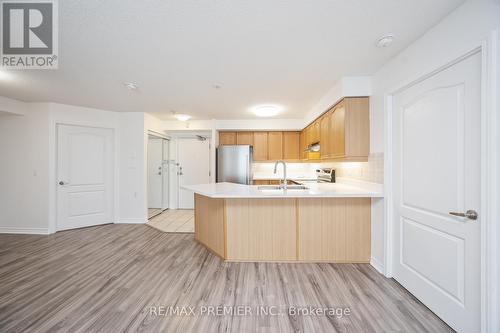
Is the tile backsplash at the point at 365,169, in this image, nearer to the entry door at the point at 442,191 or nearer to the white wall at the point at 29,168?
the entry door at the point at 442,191

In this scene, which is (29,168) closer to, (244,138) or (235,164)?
(235,164)

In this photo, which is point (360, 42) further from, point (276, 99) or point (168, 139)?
point (168, 139)

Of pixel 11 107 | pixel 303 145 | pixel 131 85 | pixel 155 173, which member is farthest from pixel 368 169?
pixel 11 107

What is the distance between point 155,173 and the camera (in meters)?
5.54

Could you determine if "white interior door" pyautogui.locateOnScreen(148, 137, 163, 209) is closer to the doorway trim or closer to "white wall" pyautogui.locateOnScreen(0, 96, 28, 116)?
"white wall" pyautogui.locateOnScreen(0, 96, 28, 116)

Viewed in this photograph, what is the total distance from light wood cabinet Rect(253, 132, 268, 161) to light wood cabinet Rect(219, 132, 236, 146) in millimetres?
535

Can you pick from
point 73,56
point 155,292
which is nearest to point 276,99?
point 73,56

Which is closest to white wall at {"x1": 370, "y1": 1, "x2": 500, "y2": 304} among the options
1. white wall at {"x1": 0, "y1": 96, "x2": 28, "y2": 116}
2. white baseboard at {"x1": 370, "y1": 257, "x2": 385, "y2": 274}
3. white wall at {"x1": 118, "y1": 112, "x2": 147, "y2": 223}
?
white baseboard at {"x1": 370, "y1": 257, "x2": 385, "y2": 274}

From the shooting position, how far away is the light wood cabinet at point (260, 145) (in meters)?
4.99

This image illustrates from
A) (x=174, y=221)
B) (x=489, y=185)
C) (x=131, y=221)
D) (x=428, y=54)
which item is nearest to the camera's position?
(x=489, y=185)

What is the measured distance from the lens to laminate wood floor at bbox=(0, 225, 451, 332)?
5.13 feet

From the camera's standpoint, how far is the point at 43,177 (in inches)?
144

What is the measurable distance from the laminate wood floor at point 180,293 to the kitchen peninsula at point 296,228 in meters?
0.14

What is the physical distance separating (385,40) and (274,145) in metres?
3.33
